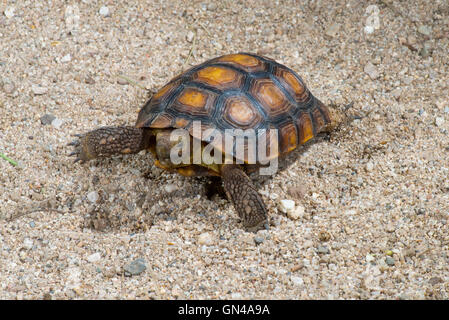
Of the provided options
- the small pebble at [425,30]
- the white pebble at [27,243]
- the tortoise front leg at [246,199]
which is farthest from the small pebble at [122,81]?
the small pebble at [425,30]

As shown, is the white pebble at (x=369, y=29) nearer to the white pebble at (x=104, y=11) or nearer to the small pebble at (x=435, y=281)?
the white pebble at (x=104, y=11)

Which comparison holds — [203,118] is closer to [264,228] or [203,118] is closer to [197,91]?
[197,91]

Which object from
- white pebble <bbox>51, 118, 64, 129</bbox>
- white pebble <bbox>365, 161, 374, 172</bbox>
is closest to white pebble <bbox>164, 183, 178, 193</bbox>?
white pebble <bbox>51, 118, 64, 129</bbox>

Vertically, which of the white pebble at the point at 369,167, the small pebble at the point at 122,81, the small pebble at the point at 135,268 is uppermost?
the small pebble at the point at 122,81

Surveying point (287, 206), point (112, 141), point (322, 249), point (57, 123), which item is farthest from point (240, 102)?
point (57, 123)

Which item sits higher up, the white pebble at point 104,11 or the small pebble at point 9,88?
the white pebble at point 104,11

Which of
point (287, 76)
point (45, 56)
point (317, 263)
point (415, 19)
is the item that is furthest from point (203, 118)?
point (415, 19)
